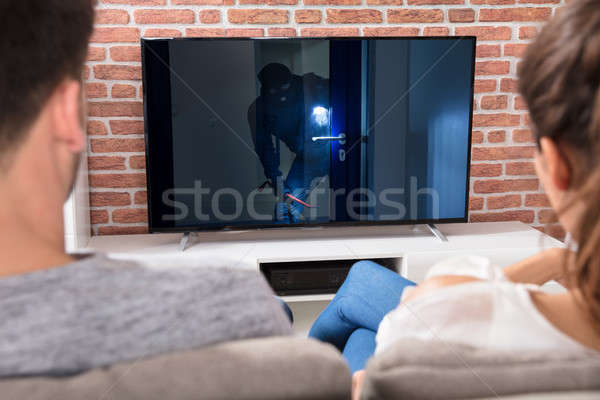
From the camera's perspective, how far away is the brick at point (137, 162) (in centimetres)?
236

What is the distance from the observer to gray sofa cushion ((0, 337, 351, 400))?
43 cm

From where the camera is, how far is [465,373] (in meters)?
0.49

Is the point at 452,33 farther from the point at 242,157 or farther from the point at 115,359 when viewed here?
the point at 115,359

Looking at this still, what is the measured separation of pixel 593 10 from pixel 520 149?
2.17 metres

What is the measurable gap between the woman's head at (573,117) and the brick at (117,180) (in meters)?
2.03

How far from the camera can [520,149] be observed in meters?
2.55

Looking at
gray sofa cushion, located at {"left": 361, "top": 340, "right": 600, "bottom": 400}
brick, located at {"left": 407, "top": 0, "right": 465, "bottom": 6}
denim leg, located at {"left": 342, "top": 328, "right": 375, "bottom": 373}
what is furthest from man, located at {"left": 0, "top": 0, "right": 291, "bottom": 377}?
brick, located at {"left": 407, "top": 0, "right": 465, "bottom": 6}

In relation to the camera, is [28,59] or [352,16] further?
[352,16]

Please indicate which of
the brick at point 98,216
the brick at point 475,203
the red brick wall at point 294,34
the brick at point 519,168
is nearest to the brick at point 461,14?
the red brick wall at point 294,34

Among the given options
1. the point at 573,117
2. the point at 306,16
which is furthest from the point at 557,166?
the point at 306,16

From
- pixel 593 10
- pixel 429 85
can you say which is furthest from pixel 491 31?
pixel 593 10

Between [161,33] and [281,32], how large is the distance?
49cm

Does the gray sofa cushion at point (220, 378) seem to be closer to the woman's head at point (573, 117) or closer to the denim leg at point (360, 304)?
the woman's head at point (573, 117)

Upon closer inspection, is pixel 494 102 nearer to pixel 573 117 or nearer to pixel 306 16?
pixel 306 16
